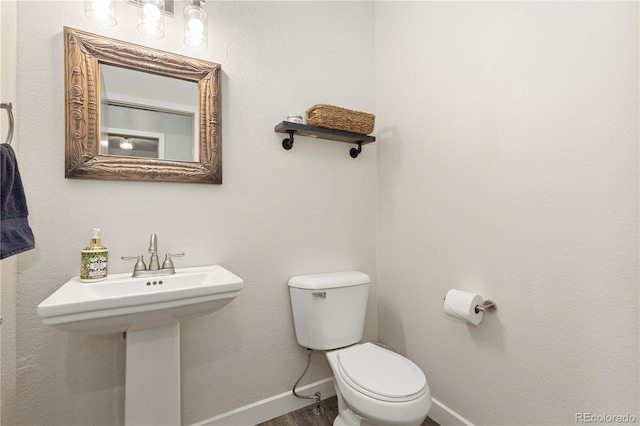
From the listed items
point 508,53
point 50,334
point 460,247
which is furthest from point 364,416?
point 508,53

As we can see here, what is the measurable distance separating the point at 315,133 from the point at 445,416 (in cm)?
164

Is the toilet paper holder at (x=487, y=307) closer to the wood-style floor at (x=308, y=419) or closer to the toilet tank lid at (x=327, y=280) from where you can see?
the toilet tank lid at (x=327, y=280)

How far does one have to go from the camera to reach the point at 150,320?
41.3 inches

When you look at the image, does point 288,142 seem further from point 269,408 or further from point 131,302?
point 269,408

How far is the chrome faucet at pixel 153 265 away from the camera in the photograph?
127 centimetres

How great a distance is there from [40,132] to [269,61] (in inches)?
42.7

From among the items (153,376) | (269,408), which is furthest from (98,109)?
(269,408)

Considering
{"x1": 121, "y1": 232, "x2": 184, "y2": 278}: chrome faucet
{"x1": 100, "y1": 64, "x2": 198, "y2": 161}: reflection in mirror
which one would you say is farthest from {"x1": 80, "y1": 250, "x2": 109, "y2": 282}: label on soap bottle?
{"x1": 100, "y1": 64, "x2": 198, "y2": 161}: reflection in mirror

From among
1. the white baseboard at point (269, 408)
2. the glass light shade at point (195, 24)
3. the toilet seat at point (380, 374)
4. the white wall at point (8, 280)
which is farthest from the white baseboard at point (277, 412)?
the glass light shade at point (195, 24)

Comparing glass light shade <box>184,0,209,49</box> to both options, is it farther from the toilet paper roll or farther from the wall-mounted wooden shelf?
the toilet paper roll

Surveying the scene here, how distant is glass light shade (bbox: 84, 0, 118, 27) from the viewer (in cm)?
119

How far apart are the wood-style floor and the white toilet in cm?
18

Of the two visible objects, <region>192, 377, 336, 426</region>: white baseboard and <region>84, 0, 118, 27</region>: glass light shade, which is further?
<region>192, 377, 336, 426</region>: white baseboard

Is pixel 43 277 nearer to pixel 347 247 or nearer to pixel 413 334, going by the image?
pixel 347 247
